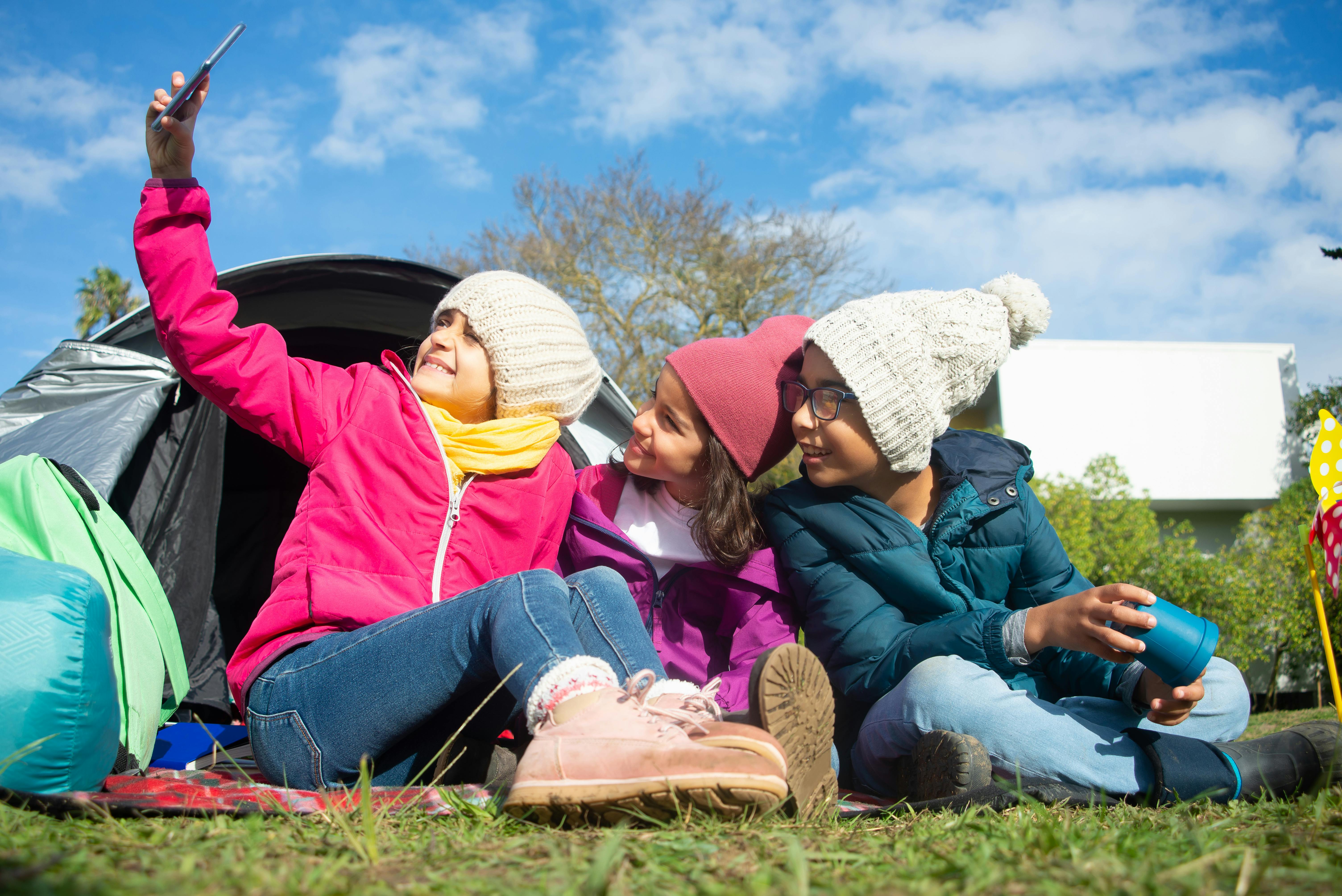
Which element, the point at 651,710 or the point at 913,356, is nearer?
the point at 651,710

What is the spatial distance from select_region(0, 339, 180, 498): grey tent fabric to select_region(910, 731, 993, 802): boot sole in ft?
8.26

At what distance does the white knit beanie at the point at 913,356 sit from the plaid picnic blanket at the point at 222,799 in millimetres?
1231

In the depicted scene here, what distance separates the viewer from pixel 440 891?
877 millimetres

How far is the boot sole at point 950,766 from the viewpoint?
1563mm

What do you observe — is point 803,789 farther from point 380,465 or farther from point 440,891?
point 380,465

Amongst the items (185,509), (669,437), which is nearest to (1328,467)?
(669,437)

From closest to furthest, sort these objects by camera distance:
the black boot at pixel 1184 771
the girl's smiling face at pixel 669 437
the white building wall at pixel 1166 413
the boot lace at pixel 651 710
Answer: the boot lace at pixel 651 710 → the black boot at pixel 1184 771 → the girl's smiling face at pixel 669 437 → the white building wall at pixel 1166 413

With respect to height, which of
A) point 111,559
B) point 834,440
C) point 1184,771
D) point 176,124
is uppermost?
point 176,124

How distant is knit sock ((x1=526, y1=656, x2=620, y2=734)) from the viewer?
1331 mm

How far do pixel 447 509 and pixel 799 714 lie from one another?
96cm

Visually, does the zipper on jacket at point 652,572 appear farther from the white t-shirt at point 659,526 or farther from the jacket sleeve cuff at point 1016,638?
the jacket sleeve cuff at point 1016,638

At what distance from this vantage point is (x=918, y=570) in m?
2.04

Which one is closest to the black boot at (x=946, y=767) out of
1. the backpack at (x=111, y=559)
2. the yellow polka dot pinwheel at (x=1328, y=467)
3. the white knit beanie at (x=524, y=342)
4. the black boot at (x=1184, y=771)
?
the black boot at (x=1184, y=771)

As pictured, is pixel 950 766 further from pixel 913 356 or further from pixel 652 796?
pixel 913 356
